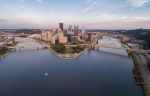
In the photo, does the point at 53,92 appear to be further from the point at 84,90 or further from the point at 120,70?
the point at 120,70

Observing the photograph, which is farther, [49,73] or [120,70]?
[120,70]

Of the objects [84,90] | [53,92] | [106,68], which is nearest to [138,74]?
[106,68]

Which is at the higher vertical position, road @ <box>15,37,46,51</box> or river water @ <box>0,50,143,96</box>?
river water @ <box>0,50,143,96</box>

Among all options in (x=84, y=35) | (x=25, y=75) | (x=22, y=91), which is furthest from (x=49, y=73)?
(x=84, y=35)

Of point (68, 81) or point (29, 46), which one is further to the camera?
point (29, 46)

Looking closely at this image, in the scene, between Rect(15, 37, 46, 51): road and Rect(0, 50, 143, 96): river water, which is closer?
Rect(0, 50, 143, 96): river water

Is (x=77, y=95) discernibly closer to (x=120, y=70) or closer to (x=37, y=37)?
(x=120, y=70)

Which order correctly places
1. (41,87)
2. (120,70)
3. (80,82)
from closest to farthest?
(41,87) → (80,82) → (120,70)

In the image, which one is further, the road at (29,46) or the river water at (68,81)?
the road at (29,46)

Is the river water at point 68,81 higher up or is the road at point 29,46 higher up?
the river water at point 68,81

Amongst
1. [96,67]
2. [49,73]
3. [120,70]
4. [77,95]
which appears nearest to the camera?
[77,95]
